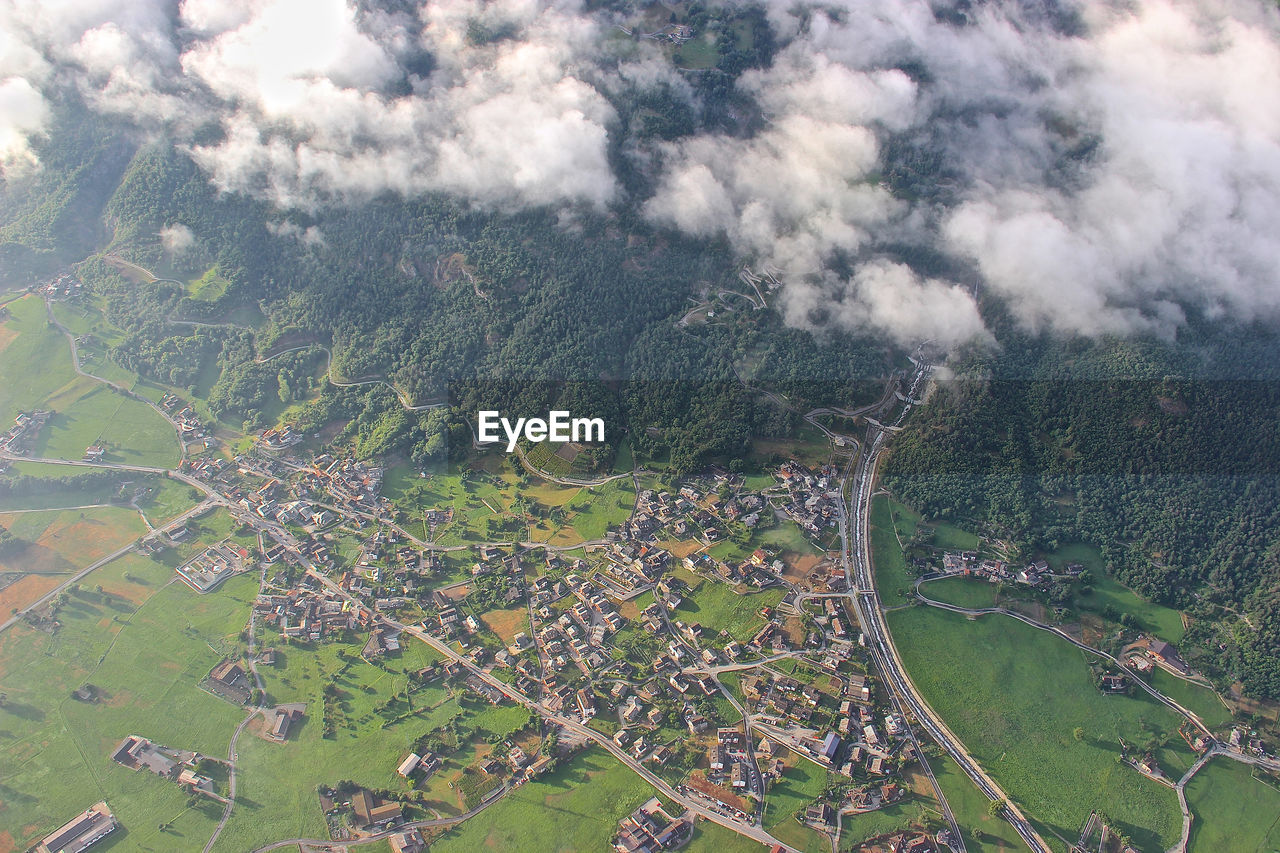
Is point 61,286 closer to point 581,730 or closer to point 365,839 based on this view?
point 365,839

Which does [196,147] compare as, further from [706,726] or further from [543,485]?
[706,726]

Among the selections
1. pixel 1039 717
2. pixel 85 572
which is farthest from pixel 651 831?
pixel 85 572

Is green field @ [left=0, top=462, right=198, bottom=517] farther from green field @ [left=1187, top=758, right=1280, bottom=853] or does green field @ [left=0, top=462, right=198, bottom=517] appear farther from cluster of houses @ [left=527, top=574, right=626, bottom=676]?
green field @ [left=1187, top=758, right=1280, bottom=853]

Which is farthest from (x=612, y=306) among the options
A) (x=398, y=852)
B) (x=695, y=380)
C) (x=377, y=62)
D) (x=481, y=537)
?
(x=398, y=852)

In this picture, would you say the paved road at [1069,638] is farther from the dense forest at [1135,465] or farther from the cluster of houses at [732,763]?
the cluster of houses at [732,763]

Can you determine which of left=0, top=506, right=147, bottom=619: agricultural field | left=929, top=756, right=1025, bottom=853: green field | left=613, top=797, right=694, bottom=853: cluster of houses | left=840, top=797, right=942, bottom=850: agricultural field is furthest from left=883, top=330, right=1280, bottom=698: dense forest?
left=0, top=506, right=147, bottom=619: agricultural field

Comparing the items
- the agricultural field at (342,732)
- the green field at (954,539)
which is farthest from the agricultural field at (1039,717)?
the agricultural field at (342,732)
